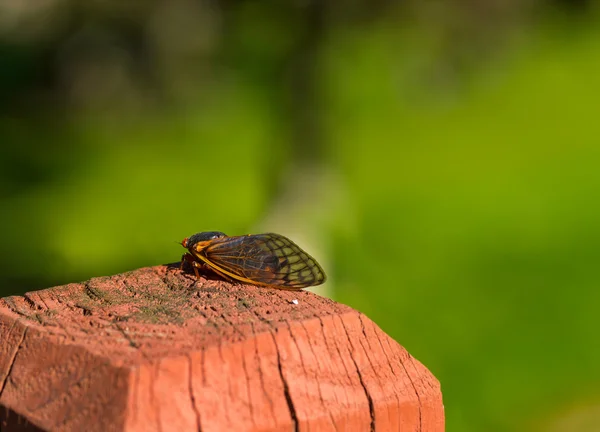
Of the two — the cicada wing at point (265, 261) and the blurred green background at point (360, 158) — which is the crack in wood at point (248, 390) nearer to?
the cicada wing at point (265, 261)

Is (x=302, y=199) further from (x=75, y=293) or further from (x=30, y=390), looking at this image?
(x=30, y=390)

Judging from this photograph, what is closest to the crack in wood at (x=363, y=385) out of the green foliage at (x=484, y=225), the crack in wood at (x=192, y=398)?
the crack in wood at (x=192, y=398)

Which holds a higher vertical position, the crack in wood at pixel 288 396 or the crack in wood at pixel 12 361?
the crack in wood at pixel 288 396

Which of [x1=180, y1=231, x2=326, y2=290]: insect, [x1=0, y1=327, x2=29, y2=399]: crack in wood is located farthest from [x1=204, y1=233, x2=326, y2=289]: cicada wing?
[x1=0, y1=327, x2=29, y2=399]: crack in wood

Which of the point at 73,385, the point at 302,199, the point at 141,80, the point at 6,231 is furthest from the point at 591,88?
the point at 73,385

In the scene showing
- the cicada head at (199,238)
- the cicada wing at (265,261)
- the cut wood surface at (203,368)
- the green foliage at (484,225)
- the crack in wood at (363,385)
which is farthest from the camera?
the green foliage at (484,225)

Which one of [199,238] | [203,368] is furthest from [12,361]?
[199,238]

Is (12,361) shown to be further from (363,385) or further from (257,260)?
(257,260)
